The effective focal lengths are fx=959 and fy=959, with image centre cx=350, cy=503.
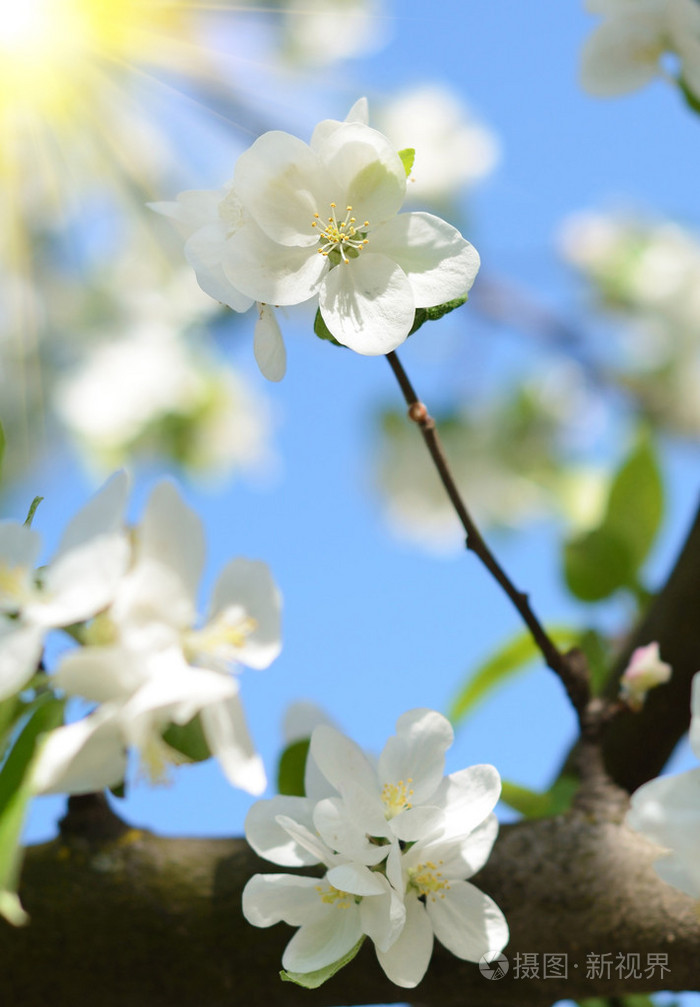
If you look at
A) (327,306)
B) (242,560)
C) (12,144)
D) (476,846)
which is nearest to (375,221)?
(327,306)

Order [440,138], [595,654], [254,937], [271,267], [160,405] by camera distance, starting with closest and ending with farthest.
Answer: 1. [271,267]
2. [254,937]
3. [595,654]
4. [160,405]
5. [440,138]

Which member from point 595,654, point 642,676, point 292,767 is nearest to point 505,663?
point 595,654

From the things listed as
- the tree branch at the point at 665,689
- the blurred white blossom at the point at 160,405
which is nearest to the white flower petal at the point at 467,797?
the tree branch at the point at 665,689

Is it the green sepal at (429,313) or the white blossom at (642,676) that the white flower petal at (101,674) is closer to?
the green sepal at (429,313)

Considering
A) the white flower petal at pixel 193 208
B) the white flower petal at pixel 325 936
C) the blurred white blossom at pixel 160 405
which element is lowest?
the white flower petal at pixel 325 936

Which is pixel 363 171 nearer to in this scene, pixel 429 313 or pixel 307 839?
pixel 429 313

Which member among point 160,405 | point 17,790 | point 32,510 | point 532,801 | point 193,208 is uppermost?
point 160,405

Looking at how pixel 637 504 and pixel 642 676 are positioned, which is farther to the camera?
pixel 637 504
